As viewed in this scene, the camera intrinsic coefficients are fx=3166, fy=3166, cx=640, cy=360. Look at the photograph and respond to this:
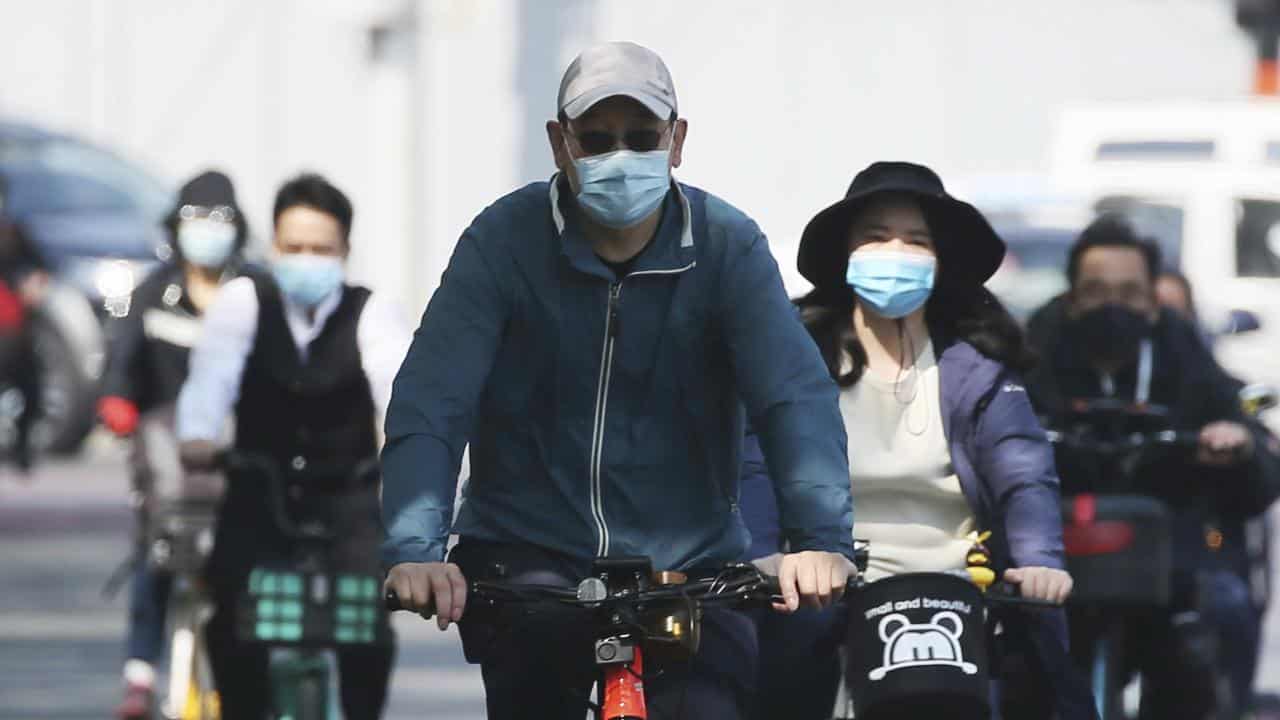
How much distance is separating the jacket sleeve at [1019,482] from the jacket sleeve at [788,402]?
134cm

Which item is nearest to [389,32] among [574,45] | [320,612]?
[574,45]

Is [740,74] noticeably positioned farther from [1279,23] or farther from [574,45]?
[1279,23]

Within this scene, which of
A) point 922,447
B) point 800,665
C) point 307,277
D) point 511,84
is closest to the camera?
point 800,665

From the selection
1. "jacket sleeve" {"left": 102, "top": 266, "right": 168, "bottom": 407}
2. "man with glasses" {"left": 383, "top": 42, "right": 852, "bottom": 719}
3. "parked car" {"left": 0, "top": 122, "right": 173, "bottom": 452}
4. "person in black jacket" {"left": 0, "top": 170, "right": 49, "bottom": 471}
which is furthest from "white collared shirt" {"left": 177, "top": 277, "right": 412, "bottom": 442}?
"parked car" {"left": 0, "top": 122, "right": 173, "bottom": 452}

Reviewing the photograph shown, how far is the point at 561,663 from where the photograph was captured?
494 centimetres

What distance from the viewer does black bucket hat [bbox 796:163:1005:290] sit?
6.51 m

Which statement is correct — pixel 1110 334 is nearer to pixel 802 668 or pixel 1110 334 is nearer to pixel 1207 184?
pixel 802 668

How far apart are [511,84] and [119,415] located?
1565 cm

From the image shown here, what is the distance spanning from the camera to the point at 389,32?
975 inches

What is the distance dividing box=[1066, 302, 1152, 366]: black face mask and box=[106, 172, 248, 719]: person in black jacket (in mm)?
2681

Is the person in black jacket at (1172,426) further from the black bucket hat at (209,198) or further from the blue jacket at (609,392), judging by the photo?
the blue jacket at (609,392)

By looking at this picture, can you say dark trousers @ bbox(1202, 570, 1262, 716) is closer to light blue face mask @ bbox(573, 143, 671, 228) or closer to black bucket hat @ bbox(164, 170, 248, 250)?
black bucket hat @ bbox(164, 170, 248, 250)

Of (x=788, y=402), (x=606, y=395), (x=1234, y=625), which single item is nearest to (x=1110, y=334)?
(x=1234, y=625)

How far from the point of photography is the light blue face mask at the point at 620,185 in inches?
194
